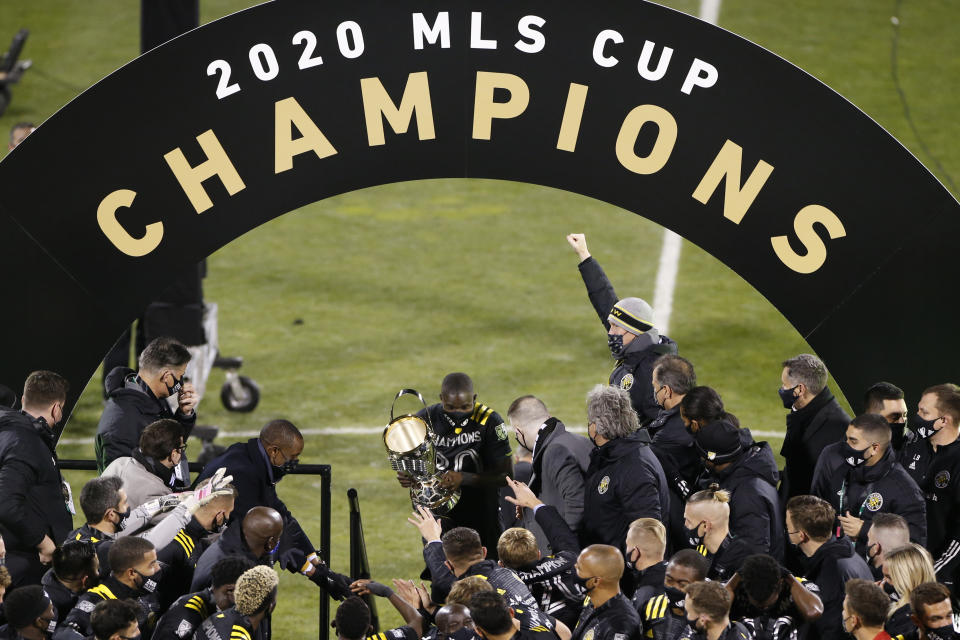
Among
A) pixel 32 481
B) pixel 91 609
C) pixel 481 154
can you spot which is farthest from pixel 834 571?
pixel 32 481

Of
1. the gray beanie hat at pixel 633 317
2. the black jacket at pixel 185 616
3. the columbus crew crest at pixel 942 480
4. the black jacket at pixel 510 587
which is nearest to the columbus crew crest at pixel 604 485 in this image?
the black jacket at pixel 510 587

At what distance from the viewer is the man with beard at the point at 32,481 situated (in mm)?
7488

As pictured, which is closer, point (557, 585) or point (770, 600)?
point (770, 600)

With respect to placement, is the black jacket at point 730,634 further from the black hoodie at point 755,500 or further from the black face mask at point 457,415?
the black face mask at point 457,415

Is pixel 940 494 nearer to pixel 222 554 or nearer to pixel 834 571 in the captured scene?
pixel 834 571

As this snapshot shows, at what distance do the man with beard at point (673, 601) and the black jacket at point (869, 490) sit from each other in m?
1.52

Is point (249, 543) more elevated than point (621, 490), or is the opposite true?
point (621, 490)

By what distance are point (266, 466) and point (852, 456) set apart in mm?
3144

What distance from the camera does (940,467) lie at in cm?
782

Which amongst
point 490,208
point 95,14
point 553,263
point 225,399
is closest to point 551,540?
point 225,399

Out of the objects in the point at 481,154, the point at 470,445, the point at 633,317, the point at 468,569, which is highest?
the point at 481,154

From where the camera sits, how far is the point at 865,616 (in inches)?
239

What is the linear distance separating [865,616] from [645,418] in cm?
292

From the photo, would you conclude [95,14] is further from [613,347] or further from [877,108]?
[613,347]
